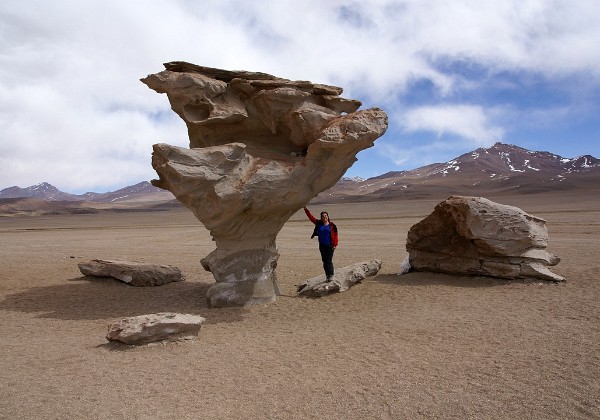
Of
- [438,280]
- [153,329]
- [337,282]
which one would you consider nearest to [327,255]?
[337,282]

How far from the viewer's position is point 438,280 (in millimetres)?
12133

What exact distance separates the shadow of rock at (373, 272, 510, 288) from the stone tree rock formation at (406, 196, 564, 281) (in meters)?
0.16

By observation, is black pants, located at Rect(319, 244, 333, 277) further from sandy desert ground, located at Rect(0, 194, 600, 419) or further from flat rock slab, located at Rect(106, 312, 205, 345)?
flat rock slab, located at Rect(106, 312, 205, 345)

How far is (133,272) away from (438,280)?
825 cm

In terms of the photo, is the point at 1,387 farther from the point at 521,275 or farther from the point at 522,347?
the point at 521,275

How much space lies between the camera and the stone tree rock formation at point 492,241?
1147 cm

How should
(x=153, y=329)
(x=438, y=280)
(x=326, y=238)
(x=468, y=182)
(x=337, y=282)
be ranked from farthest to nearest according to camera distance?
(x=468, y=182) → (x=438, y=280) → (x=337, y=282) → (x=326, y=238) → (x=153, y=329)

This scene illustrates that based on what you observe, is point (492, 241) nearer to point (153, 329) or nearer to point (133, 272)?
point (153, 329)

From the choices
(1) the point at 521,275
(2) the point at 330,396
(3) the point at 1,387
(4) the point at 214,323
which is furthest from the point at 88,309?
(1) the point at 521,275

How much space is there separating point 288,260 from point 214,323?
9012mm

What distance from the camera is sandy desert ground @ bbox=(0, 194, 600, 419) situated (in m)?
5.02

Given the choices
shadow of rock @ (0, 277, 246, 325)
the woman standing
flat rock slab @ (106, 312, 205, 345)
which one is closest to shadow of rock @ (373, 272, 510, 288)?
the woman standing

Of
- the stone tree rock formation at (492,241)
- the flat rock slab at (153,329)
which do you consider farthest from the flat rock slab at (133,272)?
the stone tree rock formation at (492,241)

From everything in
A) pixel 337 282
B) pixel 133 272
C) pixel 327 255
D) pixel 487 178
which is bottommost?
pixel 337 282
